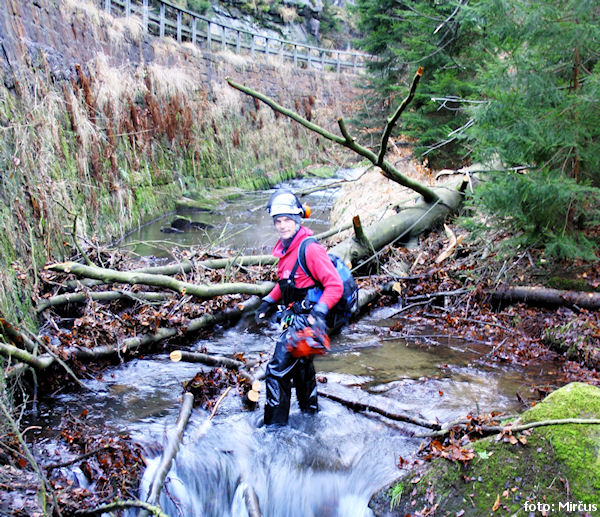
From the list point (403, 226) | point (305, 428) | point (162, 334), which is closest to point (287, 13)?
point (403, 226)

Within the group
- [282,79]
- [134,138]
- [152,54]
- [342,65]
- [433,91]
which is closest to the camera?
Result: [433,91]

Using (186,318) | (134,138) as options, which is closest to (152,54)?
(134,138)

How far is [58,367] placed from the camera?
17.3 ft

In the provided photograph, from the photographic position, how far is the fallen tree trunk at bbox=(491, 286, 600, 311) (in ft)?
21.1

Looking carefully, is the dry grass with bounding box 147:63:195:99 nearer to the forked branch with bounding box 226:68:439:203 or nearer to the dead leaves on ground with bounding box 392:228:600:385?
the forked branch with bounding box 226:68:439:203

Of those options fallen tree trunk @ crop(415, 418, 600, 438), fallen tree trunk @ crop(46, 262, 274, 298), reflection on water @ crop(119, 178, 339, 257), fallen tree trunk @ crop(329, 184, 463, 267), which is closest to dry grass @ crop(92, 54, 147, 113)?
reflection on water @ crop(119, 178, 339, 257)

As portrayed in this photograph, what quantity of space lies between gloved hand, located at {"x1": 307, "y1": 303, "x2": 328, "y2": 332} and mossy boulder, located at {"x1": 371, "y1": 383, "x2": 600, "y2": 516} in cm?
132

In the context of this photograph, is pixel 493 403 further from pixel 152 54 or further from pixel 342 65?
pixel 342 65

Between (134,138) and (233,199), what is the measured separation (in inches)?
206

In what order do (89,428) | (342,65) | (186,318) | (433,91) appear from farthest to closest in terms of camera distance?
(342,65) → (433,91) → (186,318) → (89,428)

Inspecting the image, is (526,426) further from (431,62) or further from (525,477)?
(431,62)

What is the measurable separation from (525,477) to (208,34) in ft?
81.7

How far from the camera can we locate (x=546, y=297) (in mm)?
6809

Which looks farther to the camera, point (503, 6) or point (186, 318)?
point (186, 318)
